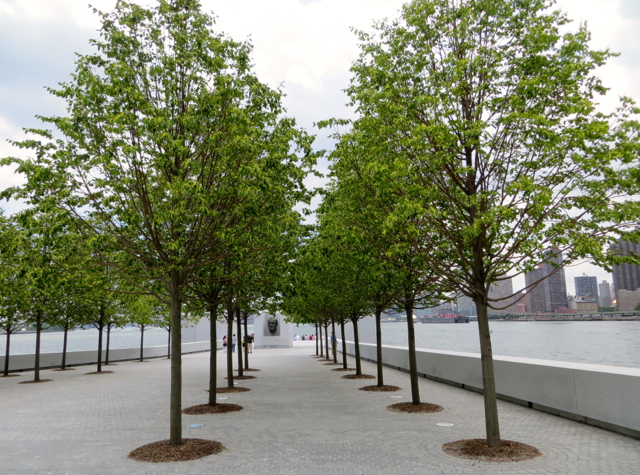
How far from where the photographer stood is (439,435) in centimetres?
943

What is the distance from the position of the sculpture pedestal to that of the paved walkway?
1519 inches

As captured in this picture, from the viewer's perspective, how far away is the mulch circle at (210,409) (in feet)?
41.1

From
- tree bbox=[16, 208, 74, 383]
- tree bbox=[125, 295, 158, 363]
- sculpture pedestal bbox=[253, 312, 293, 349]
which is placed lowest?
sculpture pedestal bbox=[253, 312, 293, 349]

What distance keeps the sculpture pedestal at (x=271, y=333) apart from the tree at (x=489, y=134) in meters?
47.0

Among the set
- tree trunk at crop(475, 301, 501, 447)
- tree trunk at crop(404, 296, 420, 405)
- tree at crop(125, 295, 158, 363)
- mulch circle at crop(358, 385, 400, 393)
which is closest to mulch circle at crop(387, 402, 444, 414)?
tree trunk at crop(404, 296, 420, 405)

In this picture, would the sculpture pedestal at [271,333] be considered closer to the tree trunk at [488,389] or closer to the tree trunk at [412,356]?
the tree trunk at [412,356]

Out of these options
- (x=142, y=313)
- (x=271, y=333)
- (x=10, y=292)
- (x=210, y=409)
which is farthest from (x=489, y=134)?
(x=271, y=333)

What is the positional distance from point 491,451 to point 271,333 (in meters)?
49.0

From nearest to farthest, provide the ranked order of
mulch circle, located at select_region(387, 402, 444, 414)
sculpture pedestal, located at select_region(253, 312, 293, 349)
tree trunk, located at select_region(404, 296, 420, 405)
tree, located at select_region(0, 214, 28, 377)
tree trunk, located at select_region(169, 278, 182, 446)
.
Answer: tree trunk, located at select_region(169, 278, 182, 446)
mulch circle, located at select_region(387, 402, 444, 414)
tree trunk, located at select_region(404, 296, 420, 405)
tree, located at select_region(0, 214, 28, 377)
sculpture pedestal, located at select_region(253, 312, 293, 349)

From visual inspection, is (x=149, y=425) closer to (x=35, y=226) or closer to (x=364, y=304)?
(x=35, y=226)

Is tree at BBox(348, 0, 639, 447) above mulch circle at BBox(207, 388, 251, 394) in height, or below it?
above

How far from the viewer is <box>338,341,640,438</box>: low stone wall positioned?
8.76 m

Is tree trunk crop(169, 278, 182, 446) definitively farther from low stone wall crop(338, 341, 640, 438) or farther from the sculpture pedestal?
the sculpture pedestal

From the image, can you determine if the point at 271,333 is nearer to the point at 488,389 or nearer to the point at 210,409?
the point at 210,409
